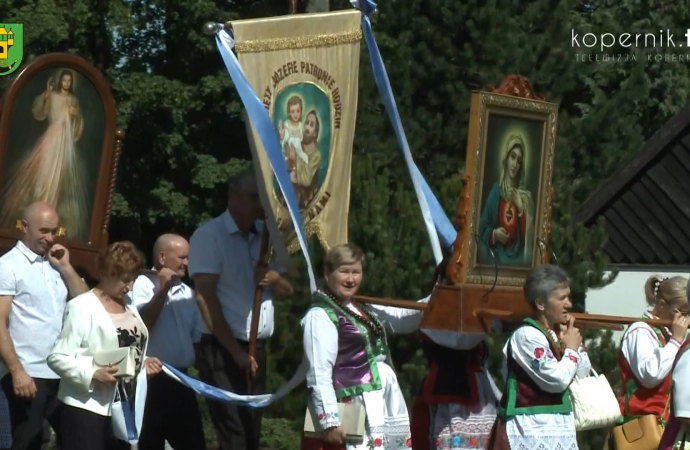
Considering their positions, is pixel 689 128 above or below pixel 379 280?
above

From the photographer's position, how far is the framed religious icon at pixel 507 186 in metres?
6.63

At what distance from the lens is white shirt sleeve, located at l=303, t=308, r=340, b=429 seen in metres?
6.13

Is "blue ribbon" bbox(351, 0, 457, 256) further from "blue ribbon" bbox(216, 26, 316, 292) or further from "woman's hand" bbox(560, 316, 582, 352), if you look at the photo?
"woman's hand" bbox(560, 316, 582, 352)

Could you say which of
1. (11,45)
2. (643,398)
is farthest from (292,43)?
(11,45)

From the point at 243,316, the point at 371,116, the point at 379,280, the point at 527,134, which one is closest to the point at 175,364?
the point at 243,316

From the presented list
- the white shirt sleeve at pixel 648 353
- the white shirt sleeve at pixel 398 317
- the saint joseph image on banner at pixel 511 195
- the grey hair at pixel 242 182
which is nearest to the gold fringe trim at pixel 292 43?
the grey hair at pixel 242 182

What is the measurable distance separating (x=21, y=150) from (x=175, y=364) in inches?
55.3

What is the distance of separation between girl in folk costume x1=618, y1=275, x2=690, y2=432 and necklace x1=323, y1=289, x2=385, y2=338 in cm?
153

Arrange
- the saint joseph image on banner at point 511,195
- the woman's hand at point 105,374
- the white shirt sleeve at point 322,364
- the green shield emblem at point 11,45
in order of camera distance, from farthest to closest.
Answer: the green shield emblem at point 11,45 < the saint joseph image on banner at point 511,195 < the woman's hand at point 105,374 < the white shirt sleeve at point 322,364

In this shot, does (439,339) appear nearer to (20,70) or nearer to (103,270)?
(103,270)

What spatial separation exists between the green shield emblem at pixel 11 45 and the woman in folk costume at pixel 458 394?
13.7 metres

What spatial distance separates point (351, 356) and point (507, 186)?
1.22 meters

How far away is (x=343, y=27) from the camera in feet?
22.1

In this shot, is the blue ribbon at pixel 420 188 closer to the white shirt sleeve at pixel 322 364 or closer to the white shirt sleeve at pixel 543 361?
the white shirt sleeve at pixel 543 361
